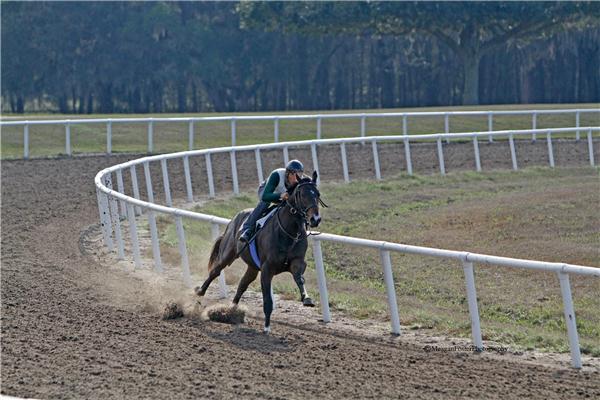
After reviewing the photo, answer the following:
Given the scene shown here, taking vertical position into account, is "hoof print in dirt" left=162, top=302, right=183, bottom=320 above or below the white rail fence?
below

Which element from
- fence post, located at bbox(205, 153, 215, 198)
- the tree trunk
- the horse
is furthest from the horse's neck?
the tree trunk

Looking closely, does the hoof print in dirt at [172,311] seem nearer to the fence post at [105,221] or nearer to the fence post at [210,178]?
the fence post at [105,221]

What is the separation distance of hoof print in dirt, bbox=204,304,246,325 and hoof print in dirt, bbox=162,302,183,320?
316 mm

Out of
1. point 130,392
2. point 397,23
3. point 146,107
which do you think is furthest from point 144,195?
point 146,107

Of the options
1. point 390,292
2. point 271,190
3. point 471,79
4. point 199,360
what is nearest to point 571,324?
point 390,292

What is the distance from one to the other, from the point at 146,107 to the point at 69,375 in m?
46.9

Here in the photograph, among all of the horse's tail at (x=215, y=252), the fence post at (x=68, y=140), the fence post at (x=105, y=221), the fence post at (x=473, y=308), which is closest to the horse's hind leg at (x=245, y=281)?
the horse's tail at (x=215, y=252)

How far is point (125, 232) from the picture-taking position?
17.2m

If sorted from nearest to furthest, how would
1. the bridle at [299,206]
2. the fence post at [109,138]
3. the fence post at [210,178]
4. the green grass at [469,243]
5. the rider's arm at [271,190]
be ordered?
1. the bridle at [299,206]
2. the rider's arm at [271,190]
3. the green grass at [469,243]
4. the fence post at [210,178]
5. the fence post at [109,138]

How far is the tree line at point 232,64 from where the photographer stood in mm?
54656

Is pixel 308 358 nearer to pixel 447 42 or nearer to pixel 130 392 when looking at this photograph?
pixel 130 392

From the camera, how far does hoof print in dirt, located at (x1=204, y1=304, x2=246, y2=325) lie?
11.2 metres

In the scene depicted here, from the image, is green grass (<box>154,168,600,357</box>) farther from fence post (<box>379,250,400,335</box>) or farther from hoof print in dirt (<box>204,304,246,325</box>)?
hoof print in dirt (<box>204,304,246,325</box>)

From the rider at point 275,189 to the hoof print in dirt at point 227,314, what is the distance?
25.5 inches
